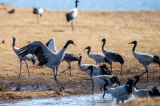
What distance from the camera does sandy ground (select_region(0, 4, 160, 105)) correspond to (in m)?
12.4

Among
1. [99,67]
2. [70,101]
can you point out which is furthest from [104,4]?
[70,101]

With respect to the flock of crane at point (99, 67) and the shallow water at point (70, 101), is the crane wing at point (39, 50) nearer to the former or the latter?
the flock of crane at point (99, 67)

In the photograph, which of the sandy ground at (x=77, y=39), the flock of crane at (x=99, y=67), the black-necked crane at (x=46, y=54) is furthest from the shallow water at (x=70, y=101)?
the black-necked crane at (x=46, y=54)

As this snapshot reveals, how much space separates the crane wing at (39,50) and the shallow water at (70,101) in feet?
5.34

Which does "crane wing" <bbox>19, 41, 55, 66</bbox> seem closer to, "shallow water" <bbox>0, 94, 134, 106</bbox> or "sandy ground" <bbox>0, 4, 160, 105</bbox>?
"sandy ground" <bbox>0, 4, 160, 105</bbox>

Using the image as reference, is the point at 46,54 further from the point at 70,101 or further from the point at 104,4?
the point at 104,4

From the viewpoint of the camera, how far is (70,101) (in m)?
10.0

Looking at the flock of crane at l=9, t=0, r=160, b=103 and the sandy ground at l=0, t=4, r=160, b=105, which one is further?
the sandy ground at l=0, t=4, r=160, b=105

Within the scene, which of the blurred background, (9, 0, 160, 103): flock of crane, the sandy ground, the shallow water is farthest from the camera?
the blurred background

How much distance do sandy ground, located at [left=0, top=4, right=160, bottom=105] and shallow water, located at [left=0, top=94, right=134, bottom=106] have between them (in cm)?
47

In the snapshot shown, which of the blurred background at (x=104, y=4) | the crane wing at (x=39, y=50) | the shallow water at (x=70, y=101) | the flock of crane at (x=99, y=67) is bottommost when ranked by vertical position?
the shallow water at (x=70, y=101)

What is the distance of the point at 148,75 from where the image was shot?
44.2ft

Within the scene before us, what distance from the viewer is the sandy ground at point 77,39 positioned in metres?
12.4

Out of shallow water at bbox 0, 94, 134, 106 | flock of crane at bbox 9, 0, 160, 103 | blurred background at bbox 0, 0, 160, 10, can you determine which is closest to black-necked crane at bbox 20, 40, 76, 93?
flock of crane at bbox 9, 0, 160, 103
